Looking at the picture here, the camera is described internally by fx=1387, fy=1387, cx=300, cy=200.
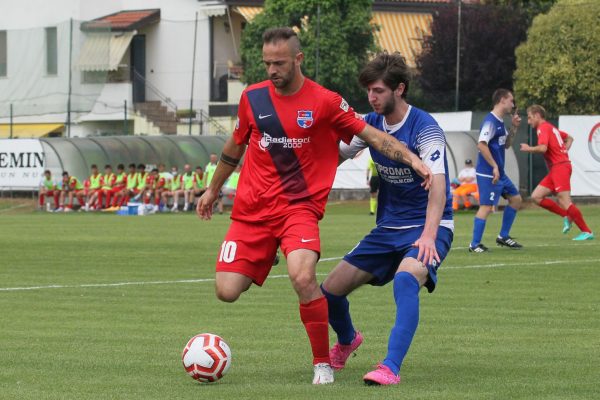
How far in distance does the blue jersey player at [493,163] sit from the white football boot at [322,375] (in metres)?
11.4

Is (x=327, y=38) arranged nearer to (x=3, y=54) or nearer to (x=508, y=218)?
(x=3, y=54)

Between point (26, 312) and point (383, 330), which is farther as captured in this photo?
point (26, 312)

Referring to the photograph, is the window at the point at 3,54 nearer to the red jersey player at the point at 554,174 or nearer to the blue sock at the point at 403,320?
the red jersey player at the point at 554,174

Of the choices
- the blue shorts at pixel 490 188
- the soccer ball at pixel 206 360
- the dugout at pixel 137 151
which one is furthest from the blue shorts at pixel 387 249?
the dugout at pixel 137 151

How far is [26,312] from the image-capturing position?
41.6 ft

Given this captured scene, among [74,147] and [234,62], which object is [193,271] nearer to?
[74,147]

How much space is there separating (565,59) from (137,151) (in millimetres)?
17334

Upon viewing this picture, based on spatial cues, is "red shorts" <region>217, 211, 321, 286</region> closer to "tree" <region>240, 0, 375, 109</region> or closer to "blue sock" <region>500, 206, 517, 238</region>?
"blue sock" <region>500, 206, 517, 238</region>

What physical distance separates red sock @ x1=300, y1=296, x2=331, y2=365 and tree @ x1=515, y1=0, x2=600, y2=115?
149 ft

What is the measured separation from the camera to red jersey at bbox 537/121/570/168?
22.2 meters

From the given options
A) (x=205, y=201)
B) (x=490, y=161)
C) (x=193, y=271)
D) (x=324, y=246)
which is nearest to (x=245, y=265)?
(x=205, y=201)

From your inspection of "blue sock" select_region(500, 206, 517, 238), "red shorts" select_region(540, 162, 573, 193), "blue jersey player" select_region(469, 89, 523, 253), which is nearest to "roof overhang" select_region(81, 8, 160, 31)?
"red shorts" select_region(540, 162, 573, 193)

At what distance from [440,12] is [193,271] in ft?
146

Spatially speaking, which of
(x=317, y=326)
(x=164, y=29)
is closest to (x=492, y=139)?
(x=317, y=326)
